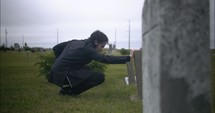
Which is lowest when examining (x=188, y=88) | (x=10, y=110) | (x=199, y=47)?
(x=10, y=110)

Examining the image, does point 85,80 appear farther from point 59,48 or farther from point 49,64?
point 49,64

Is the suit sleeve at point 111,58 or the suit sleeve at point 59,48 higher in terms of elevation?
the suit sleeve at point 59,48

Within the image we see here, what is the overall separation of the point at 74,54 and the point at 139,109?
202 centimetres

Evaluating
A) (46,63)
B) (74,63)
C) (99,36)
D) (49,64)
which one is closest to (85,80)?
(74,63)

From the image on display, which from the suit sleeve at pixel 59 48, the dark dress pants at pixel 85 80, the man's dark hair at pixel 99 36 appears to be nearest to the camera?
the man's dark hair at pixel 99 36

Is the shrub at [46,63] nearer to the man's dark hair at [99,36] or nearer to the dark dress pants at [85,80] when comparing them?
the dark dress pants at [85,80]

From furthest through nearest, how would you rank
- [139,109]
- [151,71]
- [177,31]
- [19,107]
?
[19,107] < [139,109] < [151,71] < [177,31]

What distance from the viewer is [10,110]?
5672mm

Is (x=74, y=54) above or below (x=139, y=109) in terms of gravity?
above

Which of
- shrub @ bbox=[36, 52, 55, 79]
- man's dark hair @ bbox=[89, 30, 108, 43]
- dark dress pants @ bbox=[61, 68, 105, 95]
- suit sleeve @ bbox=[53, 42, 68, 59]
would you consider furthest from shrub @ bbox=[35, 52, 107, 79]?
man's dark hair @ bbox=[89, 30, 108, 43]

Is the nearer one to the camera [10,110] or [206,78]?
[206,78]

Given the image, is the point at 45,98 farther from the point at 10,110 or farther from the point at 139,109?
the point at 139,109

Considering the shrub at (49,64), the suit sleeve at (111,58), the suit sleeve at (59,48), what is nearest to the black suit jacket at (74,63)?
the suit sleeve at (111,58)

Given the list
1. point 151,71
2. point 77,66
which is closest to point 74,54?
point 77,66
